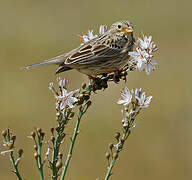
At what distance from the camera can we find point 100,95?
12.0 m

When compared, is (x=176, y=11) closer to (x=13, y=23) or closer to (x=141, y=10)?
(x=141, y=10)

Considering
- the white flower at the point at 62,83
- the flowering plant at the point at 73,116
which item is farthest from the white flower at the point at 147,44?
the white flower at the point at 62,83

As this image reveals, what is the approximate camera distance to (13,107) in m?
12.1

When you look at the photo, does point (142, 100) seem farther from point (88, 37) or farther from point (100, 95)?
point (100, 95)

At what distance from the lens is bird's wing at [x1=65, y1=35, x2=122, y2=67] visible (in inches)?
194

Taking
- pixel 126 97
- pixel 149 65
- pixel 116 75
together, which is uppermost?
pixel 116 75

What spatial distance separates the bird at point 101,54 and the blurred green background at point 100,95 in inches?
138

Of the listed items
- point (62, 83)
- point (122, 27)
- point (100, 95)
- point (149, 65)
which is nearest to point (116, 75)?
point (149, 65)

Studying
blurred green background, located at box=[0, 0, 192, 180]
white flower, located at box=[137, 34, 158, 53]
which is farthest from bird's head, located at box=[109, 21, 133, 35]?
blurred green background, located at box=[0, 0, 192, 180]

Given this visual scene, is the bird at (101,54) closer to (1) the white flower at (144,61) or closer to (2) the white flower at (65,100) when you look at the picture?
(1) the white flower at (144,61)

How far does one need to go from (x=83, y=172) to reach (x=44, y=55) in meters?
7.14

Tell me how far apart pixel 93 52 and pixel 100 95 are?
686 cm

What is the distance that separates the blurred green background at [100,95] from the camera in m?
9.82

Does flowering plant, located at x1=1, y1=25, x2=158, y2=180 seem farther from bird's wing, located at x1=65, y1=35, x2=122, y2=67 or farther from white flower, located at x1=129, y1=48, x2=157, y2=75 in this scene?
bird's wing, located at x1=65, y1=35, x2=122, y2=67
